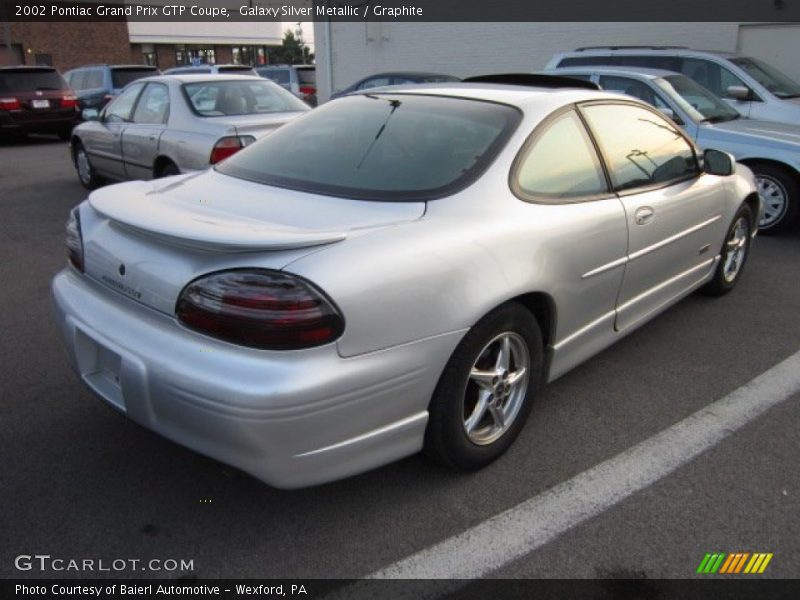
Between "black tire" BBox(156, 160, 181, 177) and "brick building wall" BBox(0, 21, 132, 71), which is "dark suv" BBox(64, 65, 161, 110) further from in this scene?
"brick building wall" BBox(0, 21, 132, 71)

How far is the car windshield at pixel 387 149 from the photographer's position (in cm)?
266

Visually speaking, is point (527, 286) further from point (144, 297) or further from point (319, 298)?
point (144, 297)

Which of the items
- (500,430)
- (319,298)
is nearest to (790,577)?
(500,430)

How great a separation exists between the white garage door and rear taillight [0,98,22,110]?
14.5 m

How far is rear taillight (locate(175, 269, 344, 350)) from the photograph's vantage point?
6.66ft

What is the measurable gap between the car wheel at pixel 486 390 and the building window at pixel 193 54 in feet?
145

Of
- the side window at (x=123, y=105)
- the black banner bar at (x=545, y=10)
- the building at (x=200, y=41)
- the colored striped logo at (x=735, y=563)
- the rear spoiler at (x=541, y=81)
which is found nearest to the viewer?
the colored striped logo at (x=735, y=563)

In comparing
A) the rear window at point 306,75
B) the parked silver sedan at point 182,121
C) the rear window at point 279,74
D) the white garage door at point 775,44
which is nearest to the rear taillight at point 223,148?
the parked silver sedan at point 182,121

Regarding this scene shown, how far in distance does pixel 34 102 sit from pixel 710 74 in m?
12.8

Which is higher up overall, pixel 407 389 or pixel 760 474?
pixel 407 389

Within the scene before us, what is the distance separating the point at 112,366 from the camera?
235 centimetres

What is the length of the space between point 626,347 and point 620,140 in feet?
4.11

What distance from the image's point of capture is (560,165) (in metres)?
2.96

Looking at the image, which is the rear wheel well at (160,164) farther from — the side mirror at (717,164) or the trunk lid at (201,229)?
the side mirror at (717,164)
